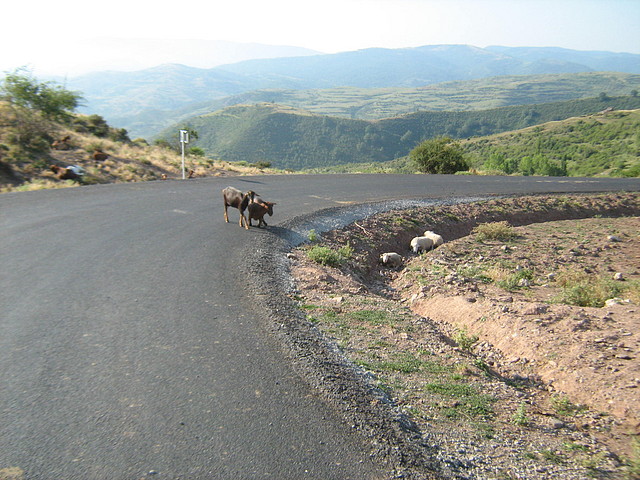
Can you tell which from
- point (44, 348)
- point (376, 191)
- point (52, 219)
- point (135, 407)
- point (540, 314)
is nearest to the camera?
point (135, 407)

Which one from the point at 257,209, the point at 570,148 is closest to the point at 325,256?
the point at 257,209

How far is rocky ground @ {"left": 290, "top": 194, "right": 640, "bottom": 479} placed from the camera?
3711mm

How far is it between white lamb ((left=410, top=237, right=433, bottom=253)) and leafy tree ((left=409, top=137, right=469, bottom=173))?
741 inches

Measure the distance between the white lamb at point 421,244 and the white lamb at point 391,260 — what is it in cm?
132

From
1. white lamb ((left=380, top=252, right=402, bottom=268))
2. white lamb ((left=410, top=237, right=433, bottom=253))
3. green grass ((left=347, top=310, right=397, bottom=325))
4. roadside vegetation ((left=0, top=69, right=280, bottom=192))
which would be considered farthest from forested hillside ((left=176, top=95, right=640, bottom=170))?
green grass ((left=347, top=310, right=397, bottom=325))

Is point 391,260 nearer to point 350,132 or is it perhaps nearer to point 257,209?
point 257,209

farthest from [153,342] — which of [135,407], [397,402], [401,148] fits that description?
[401,148]

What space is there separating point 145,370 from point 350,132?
150347 millimetres

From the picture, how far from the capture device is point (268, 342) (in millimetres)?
5309

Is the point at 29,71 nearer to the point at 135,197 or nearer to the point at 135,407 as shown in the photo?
the point at 135,197

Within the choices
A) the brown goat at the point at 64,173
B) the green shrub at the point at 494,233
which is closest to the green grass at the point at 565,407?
the green shrub at the point at 494,233

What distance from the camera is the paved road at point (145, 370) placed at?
3.35m

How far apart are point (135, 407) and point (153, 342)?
1265 mm

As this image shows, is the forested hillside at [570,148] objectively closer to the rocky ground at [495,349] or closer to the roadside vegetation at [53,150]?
the roadside vegetation at [53,150]
